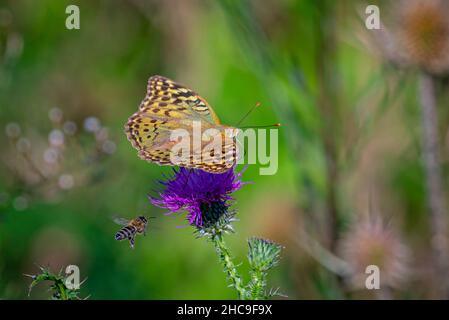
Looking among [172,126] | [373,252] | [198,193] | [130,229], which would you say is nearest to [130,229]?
[130,229]

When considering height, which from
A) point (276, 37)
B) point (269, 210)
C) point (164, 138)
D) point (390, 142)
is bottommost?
point (164, 138)

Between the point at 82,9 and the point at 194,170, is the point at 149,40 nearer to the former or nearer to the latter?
the point at 82,9

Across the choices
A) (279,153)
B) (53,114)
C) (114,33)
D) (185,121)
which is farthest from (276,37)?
(185,121)

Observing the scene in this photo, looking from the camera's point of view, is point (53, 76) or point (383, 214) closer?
point (383, 214)

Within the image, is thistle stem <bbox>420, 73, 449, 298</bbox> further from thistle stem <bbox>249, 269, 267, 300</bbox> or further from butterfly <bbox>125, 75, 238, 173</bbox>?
thistle stem <bbox>249, 269, 267, 300</bbox>

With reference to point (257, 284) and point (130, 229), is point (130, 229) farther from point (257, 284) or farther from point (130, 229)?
point (257, 284)

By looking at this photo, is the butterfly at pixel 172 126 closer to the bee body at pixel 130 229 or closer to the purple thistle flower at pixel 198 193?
the purple thistle flower at pixel 198 193
